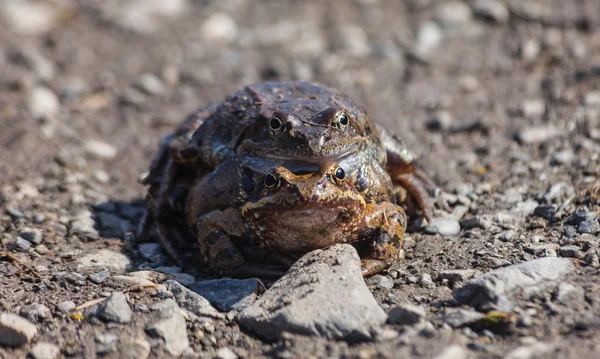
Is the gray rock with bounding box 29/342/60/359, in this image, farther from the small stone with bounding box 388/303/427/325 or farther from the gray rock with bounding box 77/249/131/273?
the small stone with bounding box 388/303/427/325

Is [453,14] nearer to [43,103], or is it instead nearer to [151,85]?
[151,85]

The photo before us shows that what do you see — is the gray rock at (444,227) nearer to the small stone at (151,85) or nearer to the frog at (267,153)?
the frog at (267,153)

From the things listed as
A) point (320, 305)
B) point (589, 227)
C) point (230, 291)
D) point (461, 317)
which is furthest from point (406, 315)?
point (589, 227)

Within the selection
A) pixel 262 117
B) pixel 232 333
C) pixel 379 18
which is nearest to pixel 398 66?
pixel 379 18

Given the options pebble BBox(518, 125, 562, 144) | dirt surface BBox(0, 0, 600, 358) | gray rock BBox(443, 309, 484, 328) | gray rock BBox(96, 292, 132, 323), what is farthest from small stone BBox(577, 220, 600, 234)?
gray rock BBox(96, 292, 132, 323)

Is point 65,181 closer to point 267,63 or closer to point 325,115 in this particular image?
point 325,115
